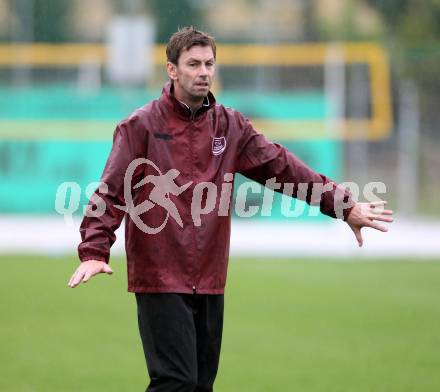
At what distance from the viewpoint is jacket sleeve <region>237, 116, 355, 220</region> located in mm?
5324

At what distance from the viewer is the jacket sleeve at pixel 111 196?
191 inches

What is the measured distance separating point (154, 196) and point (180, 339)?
0.66 m

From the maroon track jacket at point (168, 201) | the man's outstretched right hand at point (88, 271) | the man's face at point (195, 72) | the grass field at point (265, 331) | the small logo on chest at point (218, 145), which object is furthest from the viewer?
the grass field at point (265, 331)

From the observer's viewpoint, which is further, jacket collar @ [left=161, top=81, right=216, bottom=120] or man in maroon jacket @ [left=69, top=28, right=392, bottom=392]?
jacket collar @ [left=161, top=81, right=216, bottom=120]

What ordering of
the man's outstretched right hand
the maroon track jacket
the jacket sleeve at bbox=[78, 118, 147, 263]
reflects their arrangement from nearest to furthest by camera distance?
the man's outstretched right hand, the jacket sleeve at bbox=[78, 118, 147, 263], the maroon track jacket

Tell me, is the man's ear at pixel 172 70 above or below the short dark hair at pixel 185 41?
below

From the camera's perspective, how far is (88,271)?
15.6 ft

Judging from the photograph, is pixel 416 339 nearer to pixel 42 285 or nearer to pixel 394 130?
pixel 42 285

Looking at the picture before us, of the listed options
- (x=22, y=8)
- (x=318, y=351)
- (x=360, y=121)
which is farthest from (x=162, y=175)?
(x=22, y=8)

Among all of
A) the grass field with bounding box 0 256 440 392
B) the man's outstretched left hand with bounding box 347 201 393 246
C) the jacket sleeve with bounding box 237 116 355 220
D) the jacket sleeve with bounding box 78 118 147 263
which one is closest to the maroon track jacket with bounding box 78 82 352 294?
the jacket sleeve with bounding box 78 118 147 263

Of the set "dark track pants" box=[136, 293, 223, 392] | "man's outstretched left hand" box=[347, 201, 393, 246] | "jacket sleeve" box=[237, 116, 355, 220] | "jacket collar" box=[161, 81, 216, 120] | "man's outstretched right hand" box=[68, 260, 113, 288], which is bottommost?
"dark track pants" box=[136, 293, 223, 392]

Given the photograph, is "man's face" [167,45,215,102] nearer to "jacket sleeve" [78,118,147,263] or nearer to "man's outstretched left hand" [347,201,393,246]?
"jacket sleeve" [78,118,147,263]

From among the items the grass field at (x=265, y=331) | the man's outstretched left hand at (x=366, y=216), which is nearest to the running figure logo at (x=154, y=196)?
the man's outstretched left hand at (x=366, y=216)

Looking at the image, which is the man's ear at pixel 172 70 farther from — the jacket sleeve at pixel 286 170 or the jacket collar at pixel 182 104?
the jacket sleeve at pixel 286 170
